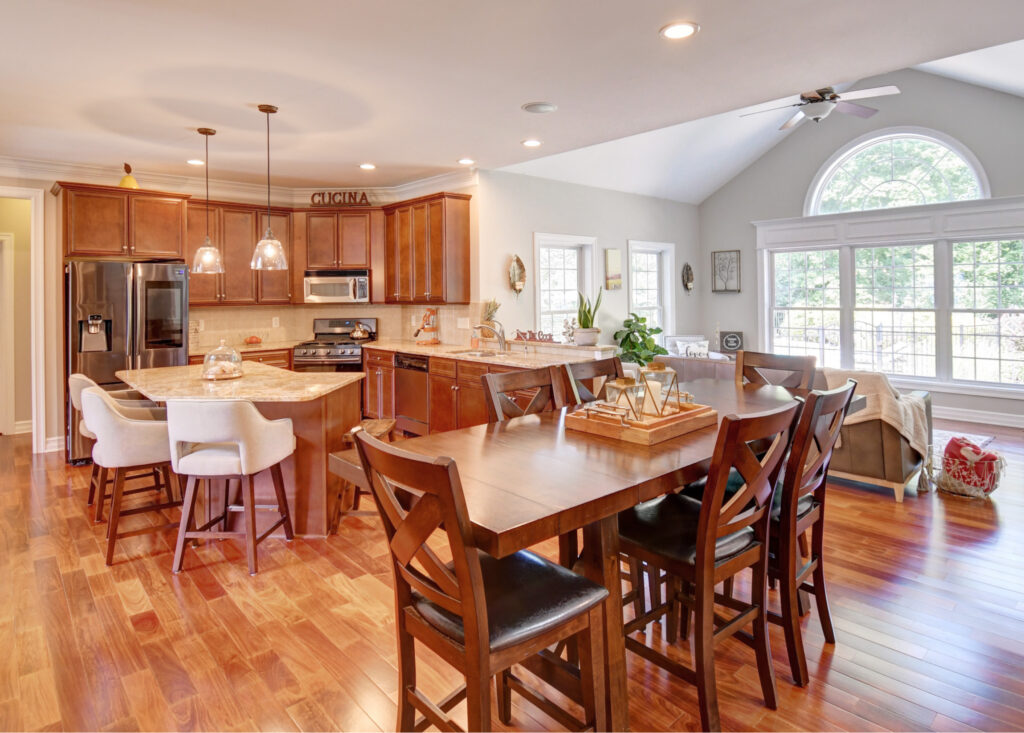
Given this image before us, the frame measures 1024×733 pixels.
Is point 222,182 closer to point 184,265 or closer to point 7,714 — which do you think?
point 184,265

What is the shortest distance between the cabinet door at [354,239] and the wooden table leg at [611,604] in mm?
5296

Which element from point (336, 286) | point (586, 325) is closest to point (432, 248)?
point (336, 286)

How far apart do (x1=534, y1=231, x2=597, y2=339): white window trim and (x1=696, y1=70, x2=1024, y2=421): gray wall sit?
253 centimetres

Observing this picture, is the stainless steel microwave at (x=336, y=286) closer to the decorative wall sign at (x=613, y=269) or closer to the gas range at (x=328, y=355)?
the gas range at (x=328, y=355)

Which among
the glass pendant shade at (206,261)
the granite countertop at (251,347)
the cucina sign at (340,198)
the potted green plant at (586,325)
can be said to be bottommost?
the granite countertop at (251,347)

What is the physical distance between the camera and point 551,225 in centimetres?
643

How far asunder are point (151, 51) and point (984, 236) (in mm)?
7605

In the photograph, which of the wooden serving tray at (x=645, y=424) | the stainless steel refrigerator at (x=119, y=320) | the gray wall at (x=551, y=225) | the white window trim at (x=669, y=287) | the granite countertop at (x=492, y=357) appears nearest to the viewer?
the wooden serving tray at (x=645, y=424)

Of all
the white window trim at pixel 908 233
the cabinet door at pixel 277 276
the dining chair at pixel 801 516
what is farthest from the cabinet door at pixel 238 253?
the white window trim at pixel 908 233

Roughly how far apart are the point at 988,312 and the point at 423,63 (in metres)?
6.65

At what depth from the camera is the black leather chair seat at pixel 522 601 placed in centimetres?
143

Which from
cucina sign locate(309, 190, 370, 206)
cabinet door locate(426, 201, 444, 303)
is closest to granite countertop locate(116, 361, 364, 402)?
cabinet door locate(426, 201, 444, 303)

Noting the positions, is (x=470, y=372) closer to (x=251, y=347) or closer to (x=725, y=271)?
(x=251, y=347)

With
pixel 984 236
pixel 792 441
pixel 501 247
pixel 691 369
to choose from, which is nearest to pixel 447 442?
pixel 792 441
